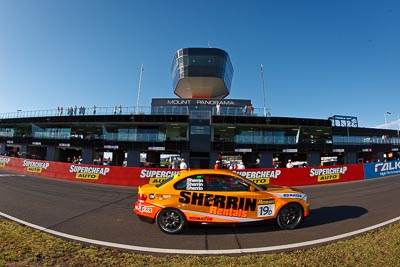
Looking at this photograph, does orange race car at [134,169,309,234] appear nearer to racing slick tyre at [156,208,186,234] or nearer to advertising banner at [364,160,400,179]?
racing slick tyre at [156,208,186,234]

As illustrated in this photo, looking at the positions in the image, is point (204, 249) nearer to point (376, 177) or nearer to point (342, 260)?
point (342, 260)

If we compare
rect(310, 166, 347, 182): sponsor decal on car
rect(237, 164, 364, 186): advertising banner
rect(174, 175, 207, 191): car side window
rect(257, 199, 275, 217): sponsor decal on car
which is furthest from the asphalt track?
rect(310, 166, 347, 182): sponsor decal on car

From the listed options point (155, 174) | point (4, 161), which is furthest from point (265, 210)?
point (4, 161)

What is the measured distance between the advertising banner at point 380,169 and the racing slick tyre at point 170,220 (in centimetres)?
1919

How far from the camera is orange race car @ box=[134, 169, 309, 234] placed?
5.49 meters

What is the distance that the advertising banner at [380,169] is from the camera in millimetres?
19141

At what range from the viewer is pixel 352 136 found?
141 ft

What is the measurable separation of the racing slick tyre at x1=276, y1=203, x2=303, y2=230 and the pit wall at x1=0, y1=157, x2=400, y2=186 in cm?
908

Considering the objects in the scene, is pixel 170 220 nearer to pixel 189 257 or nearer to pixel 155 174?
pixel 189 257

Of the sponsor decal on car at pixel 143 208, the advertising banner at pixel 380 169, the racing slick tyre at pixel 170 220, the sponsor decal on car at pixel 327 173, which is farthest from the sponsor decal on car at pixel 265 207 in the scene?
the advertising banner at pixel 380 169

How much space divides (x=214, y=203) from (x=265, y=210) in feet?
4.03

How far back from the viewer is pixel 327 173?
16.9 m

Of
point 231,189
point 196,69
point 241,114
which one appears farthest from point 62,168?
point 196,69

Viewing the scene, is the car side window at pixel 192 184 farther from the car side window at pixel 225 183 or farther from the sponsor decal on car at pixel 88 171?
the sponsor decal on car at pixel 88 171
